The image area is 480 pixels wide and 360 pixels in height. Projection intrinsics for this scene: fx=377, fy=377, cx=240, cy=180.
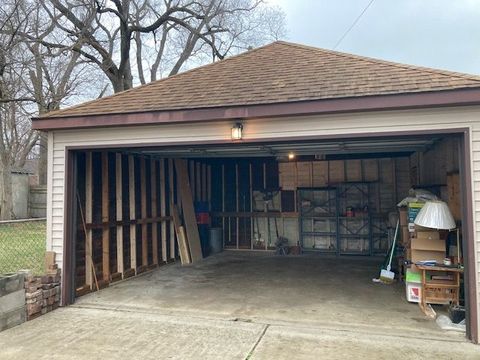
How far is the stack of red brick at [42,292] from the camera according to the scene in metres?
4.63

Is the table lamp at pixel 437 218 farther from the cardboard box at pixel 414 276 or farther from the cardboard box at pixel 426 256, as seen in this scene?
the cardboard box at pixel 414 276

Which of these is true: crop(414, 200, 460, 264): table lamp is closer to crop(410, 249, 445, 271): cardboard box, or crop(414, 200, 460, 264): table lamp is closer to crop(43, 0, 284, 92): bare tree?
crop(410, 249, 445, 271): cardboard box

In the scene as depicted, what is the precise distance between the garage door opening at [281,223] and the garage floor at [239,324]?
57mm

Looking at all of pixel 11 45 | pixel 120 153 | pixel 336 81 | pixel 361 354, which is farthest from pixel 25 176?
pixel 361 354

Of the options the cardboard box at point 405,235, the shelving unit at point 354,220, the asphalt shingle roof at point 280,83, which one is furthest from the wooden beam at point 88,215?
the shelving unit at point 354,220

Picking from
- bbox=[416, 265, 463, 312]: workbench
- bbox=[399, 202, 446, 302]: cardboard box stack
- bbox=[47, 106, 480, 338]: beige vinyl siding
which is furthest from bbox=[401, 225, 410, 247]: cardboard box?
bbox=[47, 106, 480, 338]: beige vinyl siding

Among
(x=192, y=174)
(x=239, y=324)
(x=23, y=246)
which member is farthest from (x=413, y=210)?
(x=23, y=246)

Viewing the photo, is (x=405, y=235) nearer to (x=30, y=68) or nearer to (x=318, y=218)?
(x=318, y=218)

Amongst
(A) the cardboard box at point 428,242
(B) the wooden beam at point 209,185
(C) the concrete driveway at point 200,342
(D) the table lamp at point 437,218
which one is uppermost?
(B) the wooden beam at point 209,185

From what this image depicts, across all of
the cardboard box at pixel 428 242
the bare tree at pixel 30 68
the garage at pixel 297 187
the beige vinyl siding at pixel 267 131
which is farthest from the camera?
the bare tree at pixel 30 68

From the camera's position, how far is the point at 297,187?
385 inches

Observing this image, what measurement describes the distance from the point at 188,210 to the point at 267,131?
A: 4694 mm

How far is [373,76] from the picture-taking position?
480 centimetres

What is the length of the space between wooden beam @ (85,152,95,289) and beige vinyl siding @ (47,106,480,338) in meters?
0.57
